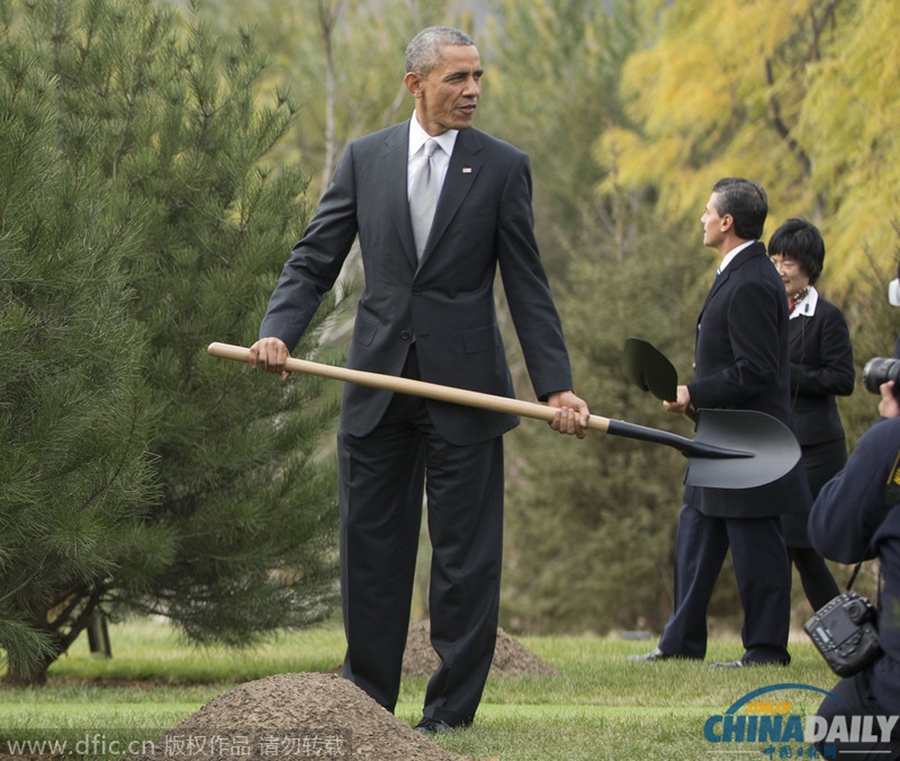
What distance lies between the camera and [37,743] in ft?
14.6

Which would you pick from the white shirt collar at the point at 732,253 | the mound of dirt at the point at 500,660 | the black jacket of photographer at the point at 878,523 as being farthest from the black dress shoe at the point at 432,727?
the white shirt collar at the point at 732,253

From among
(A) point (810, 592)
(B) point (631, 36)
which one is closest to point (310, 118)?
(B) point (631, 36)

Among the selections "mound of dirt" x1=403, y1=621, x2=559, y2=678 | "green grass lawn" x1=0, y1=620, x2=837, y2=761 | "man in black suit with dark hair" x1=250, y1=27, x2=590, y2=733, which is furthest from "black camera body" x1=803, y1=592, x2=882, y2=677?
"mound of dirt" x1=403, y1=621, x2=559, y2=678

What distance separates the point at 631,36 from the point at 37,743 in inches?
992

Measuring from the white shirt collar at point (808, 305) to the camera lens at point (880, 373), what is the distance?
332cm

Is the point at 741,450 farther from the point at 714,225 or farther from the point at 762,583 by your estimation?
the point at 714,225

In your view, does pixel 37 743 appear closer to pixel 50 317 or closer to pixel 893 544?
pixel 50 317

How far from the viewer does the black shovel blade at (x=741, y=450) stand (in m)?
4.83

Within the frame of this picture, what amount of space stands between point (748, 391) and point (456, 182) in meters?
1.95

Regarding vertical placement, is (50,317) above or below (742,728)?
above

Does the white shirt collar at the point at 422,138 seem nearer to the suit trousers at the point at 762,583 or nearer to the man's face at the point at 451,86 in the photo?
the man's face at the point at 451,86

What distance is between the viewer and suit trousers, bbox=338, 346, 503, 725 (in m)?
4.76

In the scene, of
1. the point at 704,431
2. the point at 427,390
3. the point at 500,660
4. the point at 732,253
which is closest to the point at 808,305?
the point at 732,253

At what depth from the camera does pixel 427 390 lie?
15.1 feet
